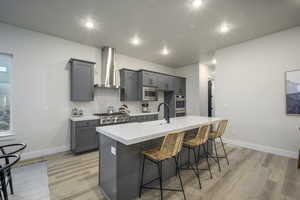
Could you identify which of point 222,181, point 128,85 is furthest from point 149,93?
point 222,181

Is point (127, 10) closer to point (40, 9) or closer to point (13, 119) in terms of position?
point (40, 9)

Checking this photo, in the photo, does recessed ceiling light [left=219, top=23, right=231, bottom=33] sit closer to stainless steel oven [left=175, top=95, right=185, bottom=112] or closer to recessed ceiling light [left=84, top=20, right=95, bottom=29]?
recessed ceiling light [left=84, top=20, right=95, bottom=29]

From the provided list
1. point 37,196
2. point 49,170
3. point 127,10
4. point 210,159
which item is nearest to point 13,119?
point 49,170

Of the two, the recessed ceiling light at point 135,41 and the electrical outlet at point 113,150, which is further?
the recessed ceiling light at point 135,41

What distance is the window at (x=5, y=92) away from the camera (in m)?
3.00

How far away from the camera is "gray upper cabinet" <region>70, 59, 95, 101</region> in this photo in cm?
357

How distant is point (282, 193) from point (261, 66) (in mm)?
2972

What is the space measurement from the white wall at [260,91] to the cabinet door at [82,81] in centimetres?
391

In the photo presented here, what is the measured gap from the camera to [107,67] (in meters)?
4.22

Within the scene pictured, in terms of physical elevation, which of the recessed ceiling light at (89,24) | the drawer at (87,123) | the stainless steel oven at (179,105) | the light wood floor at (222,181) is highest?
the recessed ceiling light at (89,24)

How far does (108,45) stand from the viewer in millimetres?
4086

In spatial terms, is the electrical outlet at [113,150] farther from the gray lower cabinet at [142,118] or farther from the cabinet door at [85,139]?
the gray lower cabinet at [142,118]

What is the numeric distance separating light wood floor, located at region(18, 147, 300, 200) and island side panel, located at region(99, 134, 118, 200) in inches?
7.4

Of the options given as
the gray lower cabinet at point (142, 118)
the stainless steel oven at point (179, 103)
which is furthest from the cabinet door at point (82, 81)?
the stainless steel oven at point (179, 103)
